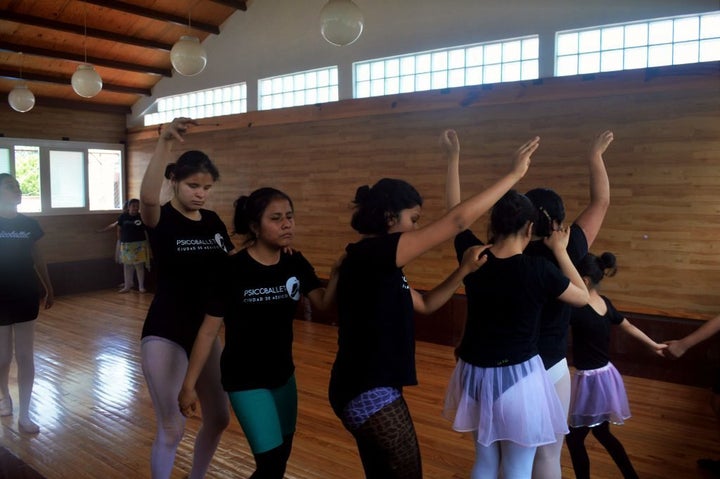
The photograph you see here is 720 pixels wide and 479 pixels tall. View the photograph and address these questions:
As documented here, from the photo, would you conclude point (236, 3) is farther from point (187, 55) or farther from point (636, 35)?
point (636, 35)

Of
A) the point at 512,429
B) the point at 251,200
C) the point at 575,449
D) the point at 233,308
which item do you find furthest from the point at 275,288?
the point at 575,449

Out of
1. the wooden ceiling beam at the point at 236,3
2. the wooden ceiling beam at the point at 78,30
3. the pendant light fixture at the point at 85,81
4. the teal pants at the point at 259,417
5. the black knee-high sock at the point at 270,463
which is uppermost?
the wooden ceiling beam at the point at 236,3

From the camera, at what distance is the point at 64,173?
10086mm

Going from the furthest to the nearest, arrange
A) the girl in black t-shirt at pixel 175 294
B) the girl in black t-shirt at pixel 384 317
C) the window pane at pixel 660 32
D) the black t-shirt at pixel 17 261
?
the window pane at pixel 660 32 < the black t-shirt at pixel 17 261 < the girl in black t-shirt at pixel 175 294 < the girl in black t-shirt at pixel 384 317

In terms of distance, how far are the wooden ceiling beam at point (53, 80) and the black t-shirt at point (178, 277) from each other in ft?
26.3

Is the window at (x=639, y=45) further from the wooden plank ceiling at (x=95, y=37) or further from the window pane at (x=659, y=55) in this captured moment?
the wooden plank ceiling at (x=95, y=37)

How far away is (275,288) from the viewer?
2.08 meters

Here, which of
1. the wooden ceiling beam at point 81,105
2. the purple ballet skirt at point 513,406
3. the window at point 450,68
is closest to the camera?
the purple ballet skirt at point 513,406

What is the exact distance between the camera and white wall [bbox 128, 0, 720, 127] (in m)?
5.42

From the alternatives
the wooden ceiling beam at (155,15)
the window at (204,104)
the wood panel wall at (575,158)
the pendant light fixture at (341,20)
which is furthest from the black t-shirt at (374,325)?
the window at (204,104)

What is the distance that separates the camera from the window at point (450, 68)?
5968 mm

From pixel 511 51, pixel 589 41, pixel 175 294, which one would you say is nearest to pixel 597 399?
pixel 175 294

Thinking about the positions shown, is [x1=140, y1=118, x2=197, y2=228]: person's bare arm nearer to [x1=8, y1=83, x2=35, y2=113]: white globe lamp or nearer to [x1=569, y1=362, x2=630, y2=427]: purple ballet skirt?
[x1=569, y1=362, x2=630, y2=427]: purple ballet skirt

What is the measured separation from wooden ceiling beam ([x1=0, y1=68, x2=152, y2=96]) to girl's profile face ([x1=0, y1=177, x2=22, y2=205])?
6.12m
